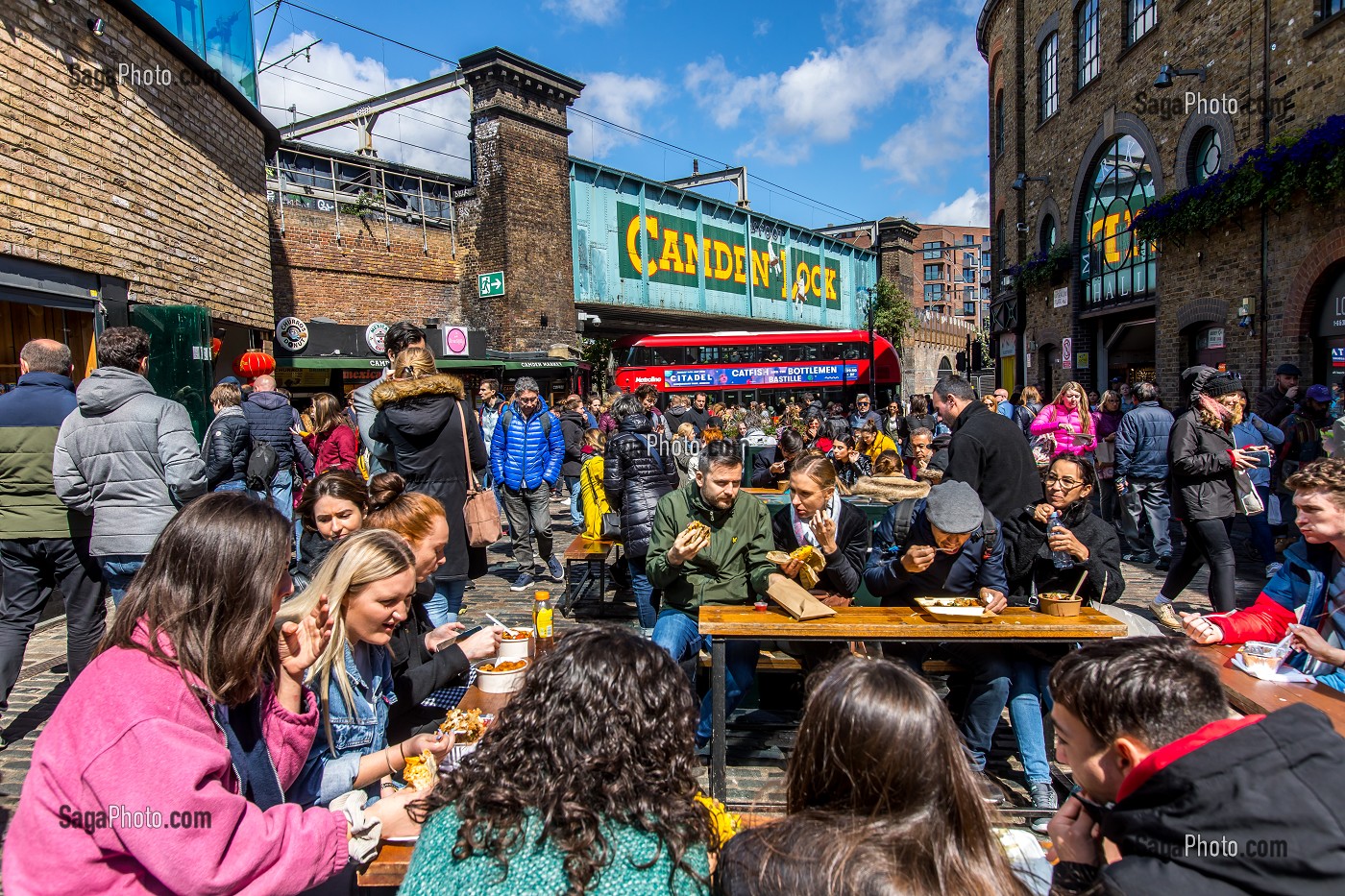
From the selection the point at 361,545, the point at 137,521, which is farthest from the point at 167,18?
the point at 361,545

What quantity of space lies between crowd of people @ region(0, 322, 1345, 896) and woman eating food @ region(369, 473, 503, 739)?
0.05ft

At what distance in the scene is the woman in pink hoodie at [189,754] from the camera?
5.21ft

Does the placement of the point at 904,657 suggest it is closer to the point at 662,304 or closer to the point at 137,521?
the point at 137,521

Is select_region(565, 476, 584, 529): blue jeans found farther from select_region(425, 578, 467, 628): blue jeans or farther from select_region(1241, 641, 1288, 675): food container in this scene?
select_region(1241, 641, 1288, 675): food container

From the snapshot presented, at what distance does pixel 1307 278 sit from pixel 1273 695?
1038cm

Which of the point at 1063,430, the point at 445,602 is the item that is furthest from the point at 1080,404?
the point at 445,602

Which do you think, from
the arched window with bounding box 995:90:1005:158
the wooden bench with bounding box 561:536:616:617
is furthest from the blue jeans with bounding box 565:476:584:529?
the arched window with bounding box 995:90:1005:158

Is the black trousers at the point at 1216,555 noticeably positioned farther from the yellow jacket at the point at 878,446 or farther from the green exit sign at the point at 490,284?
the green exit sign at the point at 490,284

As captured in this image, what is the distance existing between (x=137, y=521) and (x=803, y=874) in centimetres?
447

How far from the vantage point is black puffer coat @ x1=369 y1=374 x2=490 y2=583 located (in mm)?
5109

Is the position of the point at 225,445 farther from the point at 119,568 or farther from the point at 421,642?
the point at 421,642

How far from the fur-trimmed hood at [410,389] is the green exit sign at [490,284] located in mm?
14439

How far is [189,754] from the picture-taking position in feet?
5.41

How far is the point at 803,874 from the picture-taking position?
1.48m
